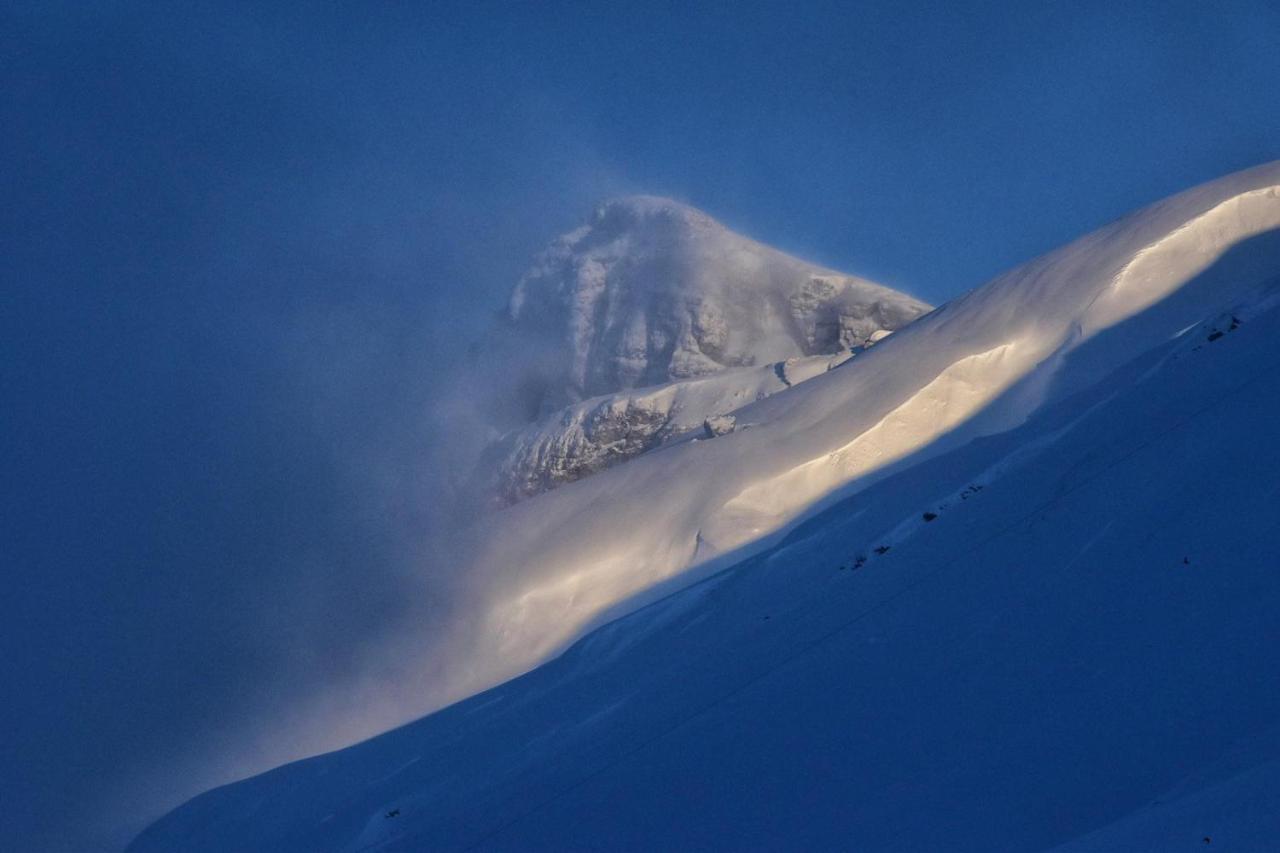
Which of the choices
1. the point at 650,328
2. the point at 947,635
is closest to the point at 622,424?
the point at 650,328

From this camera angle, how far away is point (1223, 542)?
694 cm

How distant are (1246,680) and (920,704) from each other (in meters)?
2.12

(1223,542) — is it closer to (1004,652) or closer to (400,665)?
(1004,652)

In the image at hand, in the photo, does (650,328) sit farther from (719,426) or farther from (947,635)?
(947,635)

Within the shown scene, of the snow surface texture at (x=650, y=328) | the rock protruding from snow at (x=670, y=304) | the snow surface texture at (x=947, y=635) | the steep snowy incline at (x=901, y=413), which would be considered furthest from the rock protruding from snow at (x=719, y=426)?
the rock protruding from snow at (x=670, y=304)

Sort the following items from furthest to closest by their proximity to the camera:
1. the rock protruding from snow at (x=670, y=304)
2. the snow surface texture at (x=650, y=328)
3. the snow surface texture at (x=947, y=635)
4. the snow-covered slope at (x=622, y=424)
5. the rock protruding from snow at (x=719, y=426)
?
1. the rock protruding from snow at (x=670, y=304)
2. the snow surface texture at (x=650, y=328)
3. the snow-covered slope at (x=622, y=424)
4. the rock protruding from snow at (x=719, y=426)
5. the snow surface texture at (x=947, y=635)

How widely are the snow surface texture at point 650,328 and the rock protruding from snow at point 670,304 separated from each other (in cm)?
7

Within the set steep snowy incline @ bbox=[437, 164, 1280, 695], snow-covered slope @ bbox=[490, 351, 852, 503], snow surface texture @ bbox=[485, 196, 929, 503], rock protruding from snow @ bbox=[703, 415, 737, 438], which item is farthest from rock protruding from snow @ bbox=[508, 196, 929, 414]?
steep snowy incline @ bbox=[437, 164, 1280, 695]

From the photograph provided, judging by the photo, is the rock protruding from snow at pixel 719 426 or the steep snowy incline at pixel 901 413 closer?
the steep snowy incline at pixel 901 413

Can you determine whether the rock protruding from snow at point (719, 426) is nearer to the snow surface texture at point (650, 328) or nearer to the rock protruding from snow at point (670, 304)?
the snow surface texture at point (650, 328)

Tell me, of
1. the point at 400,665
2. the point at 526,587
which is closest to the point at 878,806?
the point at 526,587

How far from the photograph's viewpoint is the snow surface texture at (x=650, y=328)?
45875 millimetres

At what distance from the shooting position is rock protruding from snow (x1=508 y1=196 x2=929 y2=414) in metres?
53.3

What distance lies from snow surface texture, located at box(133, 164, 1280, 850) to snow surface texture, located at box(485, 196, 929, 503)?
23030 millimetres
